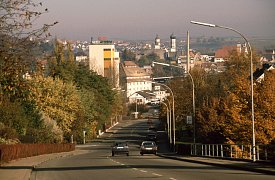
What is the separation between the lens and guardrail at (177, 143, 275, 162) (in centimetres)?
3266

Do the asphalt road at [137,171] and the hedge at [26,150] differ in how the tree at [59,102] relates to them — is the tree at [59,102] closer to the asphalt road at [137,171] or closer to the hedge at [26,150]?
the hedge at [26,150]

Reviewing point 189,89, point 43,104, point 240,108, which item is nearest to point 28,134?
point 43,104

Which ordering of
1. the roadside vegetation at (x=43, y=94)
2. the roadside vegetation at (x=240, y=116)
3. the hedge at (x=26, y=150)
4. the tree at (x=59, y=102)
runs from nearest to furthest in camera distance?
the roadside vegetation at (x=43, y=94)
the hedge at (x=26, y=150)
the roadside vegetation at (x=240, y=116)
the tree at (x=59, y=102)

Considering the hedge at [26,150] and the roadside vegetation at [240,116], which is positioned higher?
the roadside vegetation at [240,116]

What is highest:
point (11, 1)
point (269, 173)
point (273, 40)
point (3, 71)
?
point (273, 40)

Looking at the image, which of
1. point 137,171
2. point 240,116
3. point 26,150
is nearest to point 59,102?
point 240,116

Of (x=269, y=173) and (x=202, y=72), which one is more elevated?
(x=202, y=72)

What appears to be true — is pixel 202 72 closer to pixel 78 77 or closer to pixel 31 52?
pixel 78 77

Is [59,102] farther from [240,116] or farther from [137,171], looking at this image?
[137,171]

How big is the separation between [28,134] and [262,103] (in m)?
26.8

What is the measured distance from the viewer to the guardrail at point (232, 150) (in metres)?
32.7

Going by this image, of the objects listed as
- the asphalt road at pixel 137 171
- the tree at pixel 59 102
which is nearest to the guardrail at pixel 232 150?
the asphalt road at pixel 137 171

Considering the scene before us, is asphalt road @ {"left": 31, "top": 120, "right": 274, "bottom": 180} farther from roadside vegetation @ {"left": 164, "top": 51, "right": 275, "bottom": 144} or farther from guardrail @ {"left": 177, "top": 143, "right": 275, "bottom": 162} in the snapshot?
roadside vegetation @ {"left": 164, "top": 51, "right": 275, "bottom": 144}

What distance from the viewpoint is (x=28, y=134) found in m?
73.9
